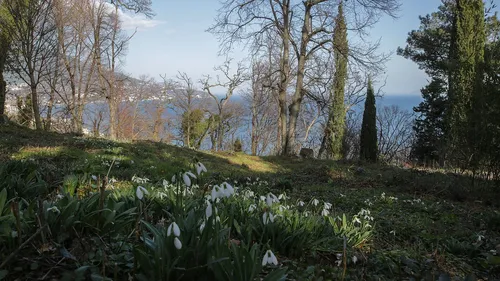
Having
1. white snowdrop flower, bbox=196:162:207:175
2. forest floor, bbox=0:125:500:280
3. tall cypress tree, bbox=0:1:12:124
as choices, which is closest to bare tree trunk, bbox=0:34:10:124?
tall cypress tree, bbox=0:1:12:124

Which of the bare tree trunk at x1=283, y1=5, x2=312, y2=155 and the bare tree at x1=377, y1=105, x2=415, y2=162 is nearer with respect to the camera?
the bare tree trunk at x1=283, y1=5, x2=312, y2=155

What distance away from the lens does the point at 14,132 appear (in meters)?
11.1

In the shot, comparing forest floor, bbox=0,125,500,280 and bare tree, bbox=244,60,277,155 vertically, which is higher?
bare tree, bbox=244,60,277,155

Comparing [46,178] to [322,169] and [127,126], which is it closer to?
[322,169]

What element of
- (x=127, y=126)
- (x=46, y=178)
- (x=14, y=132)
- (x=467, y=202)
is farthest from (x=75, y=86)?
(x=467, y=202)

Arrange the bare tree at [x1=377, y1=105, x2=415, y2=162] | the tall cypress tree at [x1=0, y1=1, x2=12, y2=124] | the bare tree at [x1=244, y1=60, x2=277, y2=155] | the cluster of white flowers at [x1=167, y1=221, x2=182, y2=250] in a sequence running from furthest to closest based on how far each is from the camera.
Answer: the bare tree at [x1=244, y1=60, x2=277, y2=155] < the bare tree at [x1=377, y1=105, x2=415, y2=162] < the tall cypress tree at [x1=0, y1=1, x2=12, y2=124] < the cluster of white flowers at [x1=167, y1=221, x2=182, y2=250]

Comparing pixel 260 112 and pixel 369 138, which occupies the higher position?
pixel 260 112

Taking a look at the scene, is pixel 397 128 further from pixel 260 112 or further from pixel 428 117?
pixel 260 112

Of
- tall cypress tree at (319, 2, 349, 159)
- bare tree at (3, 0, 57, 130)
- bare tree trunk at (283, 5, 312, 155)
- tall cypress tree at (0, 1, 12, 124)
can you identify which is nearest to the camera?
bare tree at (3, 0, 57, 130)

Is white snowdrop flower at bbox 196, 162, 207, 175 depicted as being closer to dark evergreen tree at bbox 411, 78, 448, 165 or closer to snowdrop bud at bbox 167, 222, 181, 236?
snowdrop bud at bbox 167, 222, 181, 236

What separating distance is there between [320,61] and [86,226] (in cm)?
1764

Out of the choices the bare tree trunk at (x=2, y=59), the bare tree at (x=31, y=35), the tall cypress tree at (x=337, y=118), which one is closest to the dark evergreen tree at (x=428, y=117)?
the tall cypress tree at (x=337, y=118)

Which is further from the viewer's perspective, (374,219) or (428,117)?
(428,117)

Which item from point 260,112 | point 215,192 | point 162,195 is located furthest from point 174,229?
point 260,112
